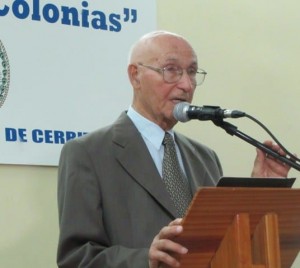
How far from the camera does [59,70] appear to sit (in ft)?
9.58

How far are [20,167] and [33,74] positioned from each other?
36 centimetres

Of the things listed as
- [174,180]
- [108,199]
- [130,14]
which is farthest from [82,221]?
[130,14]

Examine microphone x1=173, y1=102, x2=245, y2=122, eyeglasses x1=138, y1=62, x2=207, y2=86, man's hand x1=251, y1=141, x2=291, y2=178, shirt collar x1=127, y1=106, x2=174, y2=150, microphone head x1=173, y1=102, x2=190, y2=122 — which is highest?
microphone x1=173, y1=102, x2=245, y2=122

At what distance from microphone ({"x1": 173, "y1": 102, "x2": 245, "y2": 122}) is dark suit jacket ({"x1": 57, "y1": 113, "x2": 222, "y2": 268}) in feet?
1.37

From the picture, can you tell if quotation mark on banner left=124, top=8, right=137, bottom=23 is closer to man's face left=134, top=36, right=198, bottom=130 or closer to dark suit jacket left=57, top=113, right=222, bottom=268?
man's face left=134, top=36, right=198, bottom=130

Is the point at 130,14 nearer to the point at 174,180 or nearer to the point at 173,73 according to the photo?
the point at 173,73

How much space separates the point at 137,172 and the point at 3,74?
2.25ft

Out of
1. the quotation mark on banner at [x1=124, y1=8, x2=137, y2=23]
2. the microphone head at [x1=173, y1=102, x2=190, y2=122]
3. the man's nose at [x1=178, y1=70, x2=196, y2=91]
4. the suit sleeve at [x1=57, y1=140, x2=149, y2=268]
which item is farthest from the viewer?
the quotation mark on banner at [x1=124, y1=8, x2=137, y2=23]

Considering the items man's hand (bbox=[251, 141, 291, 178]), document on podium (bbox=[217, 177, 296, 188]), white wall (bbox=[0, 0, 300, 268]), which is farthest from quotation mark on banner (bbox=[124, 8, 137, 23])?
document on podium (bbox=[217, 177, 296, 188])

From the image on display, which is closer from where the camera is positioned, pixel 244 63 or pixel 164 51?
pixel 164 51

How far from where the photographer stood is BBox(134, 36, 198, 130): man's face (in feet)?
8.48

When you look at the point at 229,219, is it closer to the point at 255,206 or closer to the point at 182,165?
the point at 255,206

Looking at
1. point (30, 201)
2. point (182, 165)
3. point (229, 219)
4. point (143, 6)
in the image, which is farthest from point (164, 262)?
point (143, 6)

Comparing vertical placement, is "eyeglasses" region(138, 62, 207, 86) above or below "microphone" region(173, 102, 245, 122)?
below
